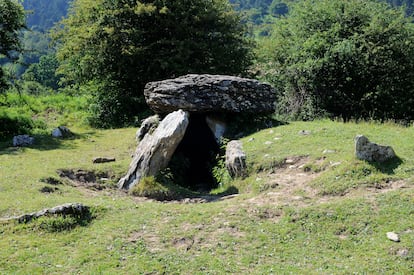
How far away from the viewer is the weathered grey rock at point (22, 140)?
49.4 ft

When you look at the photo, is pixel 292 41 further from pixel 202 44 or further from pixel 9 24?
pixel 9 24

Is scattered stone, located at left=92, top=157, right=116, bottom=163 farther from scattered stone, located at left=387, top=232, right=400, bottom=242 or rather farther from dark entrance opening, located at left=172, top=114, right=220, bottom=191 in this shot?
scattered stone, located at left=387, top=232, right=400, bottom=242

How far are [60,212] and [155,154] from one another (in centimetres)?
358

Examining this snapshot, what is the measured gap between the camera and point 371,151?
9.30 meters

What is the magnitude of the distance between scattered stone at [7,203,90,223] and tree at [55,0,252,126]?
11819mm

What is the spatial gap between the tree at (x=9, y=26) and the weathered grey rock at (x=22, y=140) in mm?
3502

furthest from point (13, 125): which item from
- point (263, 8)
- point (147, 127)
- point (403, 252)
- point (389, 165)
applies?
point (263, 8)

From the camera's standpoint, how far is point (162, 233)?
7840 millimetres

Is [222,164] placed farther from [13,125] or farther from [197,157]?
[13,125]

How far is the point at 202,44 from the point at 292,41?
14.2ft

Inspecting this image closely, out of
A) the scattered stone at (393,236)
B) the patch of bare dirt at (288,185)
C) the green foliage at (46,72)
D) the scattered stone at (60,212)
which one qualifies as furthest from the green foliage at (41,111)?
the green foliage at (46,72)

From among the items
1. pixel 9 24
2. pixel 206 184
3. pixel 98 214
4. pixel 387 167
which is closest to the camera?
pixel 98 214

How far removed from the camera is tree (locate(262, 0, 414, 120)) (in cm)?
1872

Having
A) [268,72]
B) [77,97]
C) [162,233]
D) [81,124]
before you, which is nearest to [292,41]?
[268,72]
